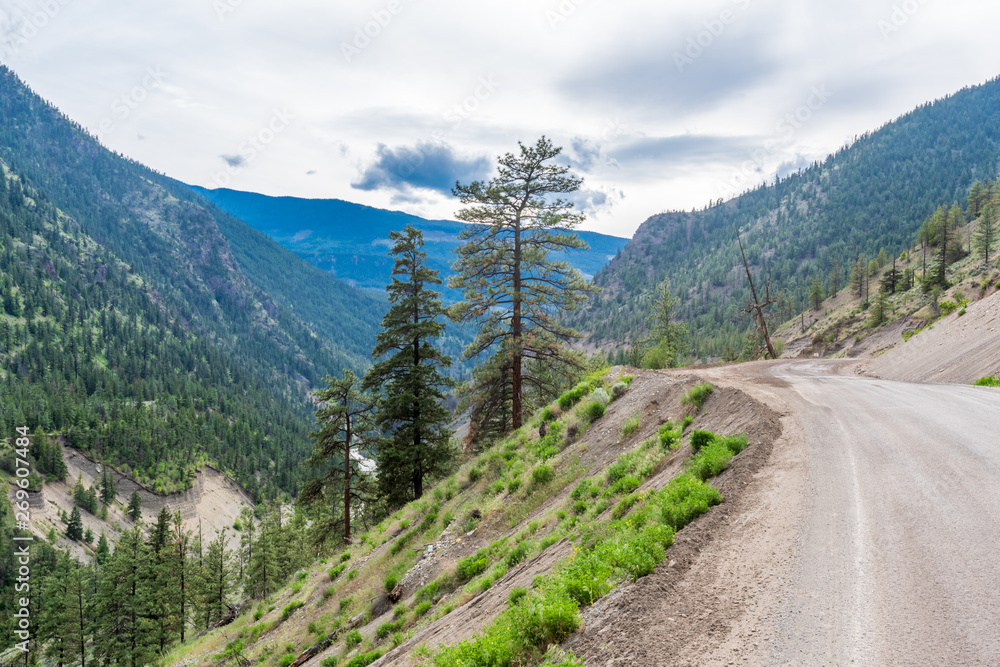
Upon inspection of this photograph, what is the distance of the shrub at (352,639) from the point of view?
11242mm

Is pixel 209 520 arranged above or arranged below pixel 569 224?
below

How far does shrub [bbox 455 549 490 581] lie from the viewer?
34.4 ft

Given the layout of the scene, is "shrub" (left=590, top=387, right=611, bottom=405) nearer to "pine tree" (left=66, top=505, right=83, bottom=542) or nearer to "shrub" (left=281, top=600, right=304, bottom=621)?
"shrub" (left=281, top=600, right=304, bottom=621)

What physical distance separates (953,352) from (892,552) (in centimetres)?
2071

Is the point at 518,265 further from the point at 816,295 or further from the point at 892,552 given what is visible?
the point at 816,295

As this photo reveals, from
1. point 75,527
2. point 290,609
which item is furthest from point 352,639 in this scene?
point 75,527

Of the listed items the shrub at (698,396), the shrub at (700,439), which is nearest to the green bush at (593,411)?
the shrub at (698,396)

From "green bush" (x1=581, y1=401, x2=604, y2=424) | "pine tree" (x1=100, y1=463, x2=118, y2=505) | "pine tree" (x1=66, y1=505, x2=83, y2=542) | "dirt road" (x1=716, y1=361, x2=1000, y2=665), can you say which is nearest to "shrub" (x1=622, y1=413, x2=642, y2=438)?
"green bush" (x1=581, y1=401, x2=604, y2=424)

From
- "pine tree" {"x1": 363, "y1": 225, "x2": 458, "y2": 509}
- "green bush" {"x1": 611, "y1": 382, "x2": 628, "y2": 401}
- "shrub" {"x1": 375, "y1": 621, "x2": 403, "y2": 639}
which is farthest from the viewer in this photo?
"pine tree" {"x1": 363, "y1": 225, "x2": 458, "y2": 509}

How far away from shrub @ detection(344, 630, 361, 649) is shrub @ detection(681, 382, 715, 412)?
9.90 metres

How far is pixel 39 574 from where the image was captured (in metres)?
73.1

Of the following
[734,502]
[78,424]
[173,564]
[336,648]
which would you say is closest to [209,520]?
[78,424]

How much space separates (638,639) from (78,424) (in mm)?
183159

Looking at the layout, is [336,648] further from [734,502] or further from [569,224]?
[569,224]
